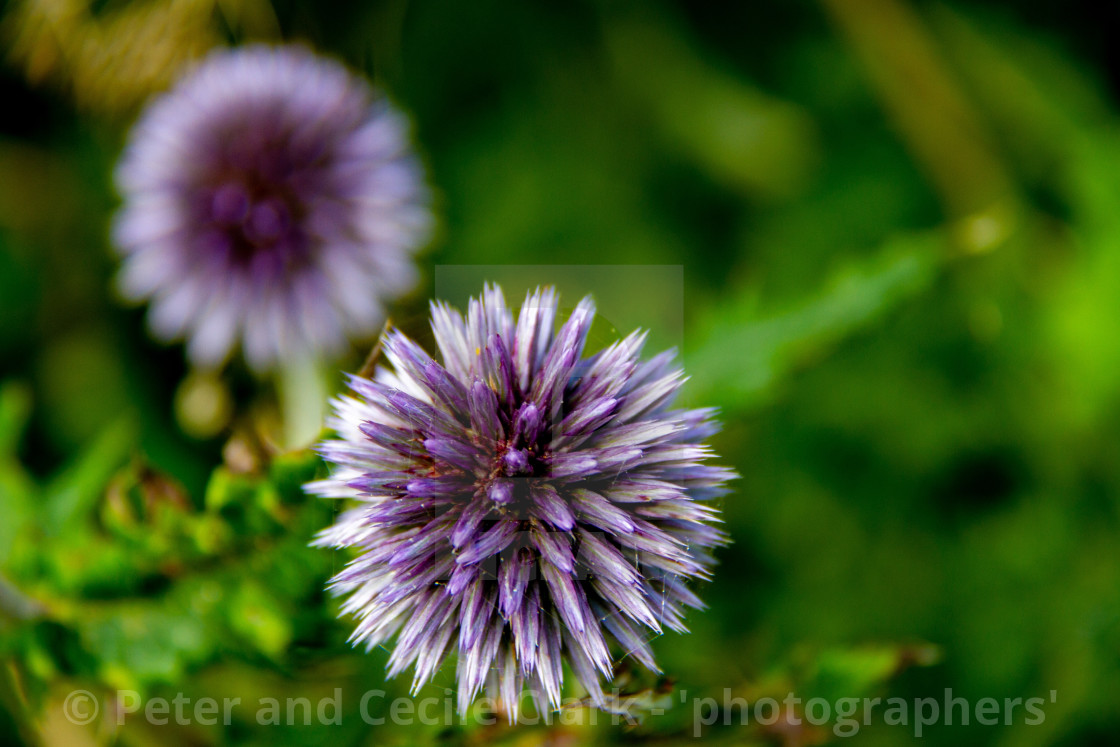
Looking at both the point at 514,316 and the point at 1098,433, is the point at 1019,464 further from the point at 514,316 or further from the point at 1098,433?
the point at 514,316

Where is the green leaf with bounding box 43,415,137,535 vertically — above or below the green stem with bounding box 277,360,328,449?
below

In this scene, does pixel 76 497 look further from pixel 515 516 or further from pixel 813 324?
pixel 813 324

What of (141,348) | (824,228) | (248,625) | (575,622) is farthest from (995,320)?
(141,348)

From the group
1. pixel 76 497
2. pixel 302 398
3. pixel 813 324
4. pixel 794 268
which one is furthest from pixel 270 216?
pixel 794 268

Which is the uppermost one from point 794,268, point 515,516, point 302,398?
point 794,268

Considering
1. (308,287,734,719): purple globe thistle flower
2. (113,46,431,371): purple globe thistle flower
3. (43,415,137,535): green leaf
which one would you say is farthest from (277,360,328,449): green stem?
(308,287,734,719): purple globe thistle flower

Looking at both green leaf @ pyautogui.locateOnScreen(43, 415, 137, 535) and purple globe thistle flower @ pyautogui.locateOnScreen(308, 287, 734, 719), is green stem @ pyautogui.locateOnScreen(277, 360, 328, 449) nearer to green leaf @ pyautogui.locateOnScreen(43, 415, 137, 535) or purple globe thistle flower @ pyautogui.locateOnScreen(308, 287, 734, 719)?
green leaf @ pyautogui.locateOnScreen(43, 415, 137, 535)
